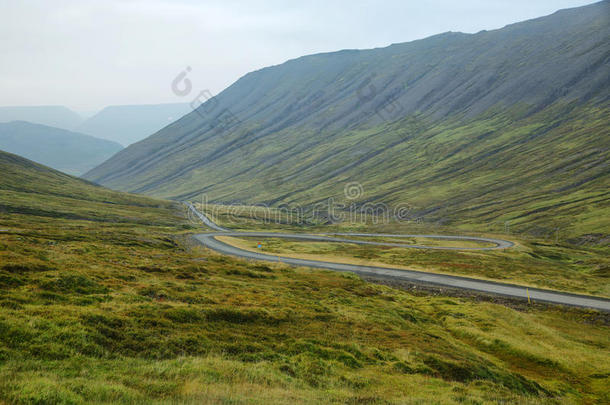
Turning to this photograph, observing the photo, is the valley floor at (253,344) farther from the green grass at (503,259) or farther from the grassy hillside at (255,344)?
the green grass at (503,259)

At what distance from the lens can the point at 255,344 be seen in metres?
20.3

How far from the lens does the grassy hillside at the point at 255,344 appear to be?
13555mm

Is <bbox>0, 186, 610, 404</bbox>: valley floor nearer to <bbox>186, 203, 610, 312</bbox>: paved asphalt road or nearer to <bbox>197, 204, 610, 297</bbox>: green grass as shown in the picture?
<bbox>186, 203, 610, 312</bbox>: paved asphalt road

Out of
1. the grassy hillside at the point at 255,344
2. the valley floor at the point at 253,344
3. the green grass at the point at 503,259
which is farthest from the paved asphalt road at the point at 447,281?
the valley floor at the point at 253,344

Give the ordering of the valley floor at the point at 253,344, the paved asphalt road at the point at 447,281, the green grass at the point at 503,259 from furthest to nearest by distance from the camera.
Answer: the green grass at the point at 503,259
the paved asphalt road at the point at 447,281
the valley floor at the point at 253,344

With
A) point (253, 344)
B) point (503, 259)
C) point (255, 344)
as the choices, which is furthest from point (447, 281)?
point (253, 344)

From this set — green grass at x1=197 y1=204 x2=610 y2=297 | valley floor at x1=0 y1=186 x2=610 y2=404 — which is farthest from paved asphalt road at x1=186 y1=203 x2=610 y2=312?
valley floor at x1=0 y1=186 x2=610 y2=404

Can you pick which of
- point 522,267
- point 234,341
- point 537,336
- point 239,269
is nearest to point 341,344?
point 234,341

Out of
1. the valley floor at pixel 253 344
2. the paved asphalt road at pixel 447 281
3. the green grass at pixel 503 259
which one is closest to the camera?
the valley floor at pixel 253 344

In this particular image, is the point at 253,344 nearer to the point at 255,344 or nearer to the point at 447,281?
the point at 255,344

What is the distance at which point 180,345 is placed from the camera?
1795cm

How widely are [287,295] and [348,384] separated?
1824 cm

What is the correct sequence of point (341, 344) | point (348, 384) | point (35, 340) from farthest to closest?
point (341, 344), point (348, 384), point (35, 340)

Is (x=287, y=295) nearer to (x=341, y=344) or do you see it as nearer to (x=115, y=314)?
(x=341, y=344)
